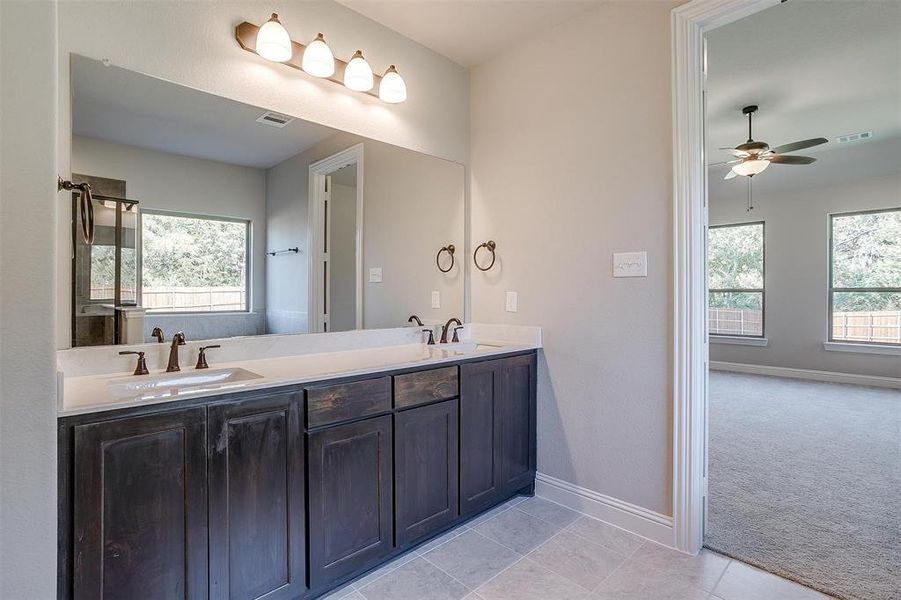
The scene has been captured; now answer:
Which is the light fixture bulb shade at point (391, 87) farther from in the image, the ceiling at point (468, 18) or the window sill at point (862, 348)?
the window sill at point (862, 348)

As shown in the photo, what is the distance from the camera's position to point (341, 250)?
2.44m

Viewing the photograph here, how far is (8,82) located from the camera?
3.67ft

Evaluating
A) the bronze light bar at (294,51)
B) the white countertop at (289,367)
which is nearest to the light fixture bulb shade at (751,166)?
the white countertop at (289,367)

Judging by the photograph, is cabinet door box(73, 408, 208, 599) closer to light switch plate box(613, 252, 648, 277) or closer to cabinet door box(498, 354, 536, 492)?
cabinet door box(498, 354, 536, 492)

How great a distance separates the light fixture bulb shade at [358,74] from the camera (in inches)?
87.9

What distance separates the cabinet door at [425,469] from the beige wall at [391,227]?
711 mm

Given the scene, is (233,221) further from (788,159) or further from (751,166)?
(788,159)

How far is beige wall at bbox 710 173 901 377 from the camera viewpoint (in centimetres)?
541

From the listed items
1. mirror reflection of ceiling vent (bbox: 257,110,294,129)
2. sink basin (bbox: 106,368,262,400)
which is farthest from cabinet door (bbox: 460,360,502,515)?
mirror reflection of ceiling vent (bbox: 257,110,294,129)

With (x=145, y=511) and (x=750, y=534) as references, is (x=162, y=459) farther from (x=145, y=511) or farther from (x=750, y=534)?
(x=750, y=534)

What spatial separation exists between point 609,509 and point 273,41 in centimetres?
281

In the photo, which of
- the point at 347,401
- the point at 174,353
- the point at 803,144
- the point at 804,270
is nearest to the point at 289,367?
the point at 347,401

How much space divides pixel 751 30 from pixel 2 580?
426cm

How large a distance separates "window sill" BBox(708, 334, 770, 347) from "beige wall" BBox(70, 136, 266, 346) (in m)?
6.79
